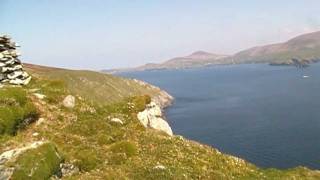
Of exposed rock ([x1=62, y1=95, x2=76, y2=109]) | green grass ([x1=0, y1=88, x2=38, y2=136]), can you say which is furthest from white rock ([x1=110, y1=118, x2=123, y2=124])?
green grass ([x1=0, y1=88, x2=38, y2=136])

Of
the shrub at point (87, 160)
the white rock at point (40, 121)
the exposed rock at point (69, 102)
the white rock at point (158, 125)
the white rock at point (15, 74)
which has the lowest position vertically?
the white rock at point (158, 125)

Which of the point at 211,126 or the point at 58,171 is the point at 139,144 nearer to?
the point at 58,171

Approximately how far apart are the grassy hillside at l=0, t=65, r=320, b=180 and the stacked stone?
61.1 inches

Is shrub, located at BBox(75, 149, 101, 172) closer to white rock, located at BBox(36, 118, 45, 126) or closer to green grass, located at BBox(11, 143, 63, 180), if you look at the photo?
green grass, located at BBox(11, 143, 63, 180)

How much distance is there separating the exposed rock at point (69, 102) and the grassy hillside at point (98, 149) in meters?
0.48

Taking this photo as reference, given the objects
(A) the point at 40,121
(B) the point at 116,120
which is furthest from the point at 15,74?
(B) the point at 116,120

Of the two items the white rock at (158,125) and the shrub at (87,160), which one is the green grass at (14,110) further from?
the white rock at (158,125)

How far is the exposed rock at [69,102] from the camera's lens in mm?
41125

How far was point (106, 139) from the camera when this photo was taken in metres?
35.3

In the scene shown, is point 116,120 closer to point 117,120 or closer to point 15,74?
point 117,120

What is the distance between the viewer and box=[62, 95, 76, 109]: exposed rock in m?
41.1

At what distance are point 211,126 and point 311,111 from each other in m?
44.8

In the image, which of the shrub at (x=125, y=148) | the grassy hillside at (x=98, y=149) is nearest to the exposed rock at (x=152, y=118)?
the grassy hillside at (x=98, y=149)

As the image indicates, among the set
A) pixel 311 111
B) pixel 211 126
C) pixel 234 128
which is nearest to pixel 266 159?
pixel 234 128
